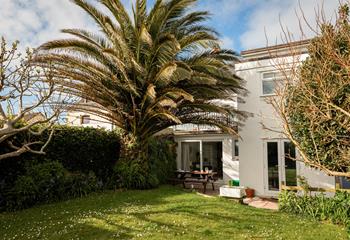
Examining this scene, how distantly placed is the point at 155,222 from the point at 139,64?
7.01 metres

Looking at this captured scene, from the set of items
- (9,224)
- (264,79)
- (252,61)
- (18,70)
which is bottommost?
(9,224)

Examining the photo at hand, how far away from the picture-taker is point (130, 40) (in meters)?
13.1

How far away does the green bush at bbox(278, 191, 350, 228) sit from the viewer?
9539mm

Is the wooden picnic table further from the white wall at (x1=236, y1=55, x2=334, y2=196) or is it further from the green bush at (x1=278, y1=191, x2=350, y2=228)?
the green bush at (x1=278, y1=191, x2=350, y2=228)

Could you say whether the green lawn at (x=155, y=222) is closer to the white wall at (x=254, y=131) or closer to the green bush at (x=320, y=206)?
Answer: the green bush at (x=320, y=206)

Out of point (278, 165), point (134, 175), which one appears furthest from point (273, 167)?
point (134, 175)

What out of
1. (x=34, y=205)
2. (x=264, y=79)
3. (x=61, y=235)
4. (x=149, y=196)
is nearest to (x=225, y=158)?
(x=264, y=79)

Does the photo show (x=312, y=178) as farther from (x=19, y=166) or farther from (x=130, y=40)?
(x=19, y=166)

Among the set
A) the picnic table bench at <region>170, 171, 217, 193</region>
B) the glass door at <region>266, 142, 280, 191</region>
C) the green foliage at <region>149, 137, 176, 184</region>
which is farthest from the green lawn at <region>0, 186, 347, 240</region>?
the green foliage at <region>149, 137, 176, 184</region>

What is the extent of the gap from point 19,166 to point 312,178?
42.5 ft

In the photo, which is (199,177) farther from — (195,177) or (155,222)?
(155,222)

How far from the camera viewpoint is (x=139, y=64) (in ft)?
41.4

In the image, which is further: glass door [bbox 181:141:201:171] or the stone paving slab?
glass door [bbox 181:141:201:171]

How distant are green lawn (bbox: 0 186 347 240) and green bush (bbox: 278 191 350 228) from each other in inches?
23.4
